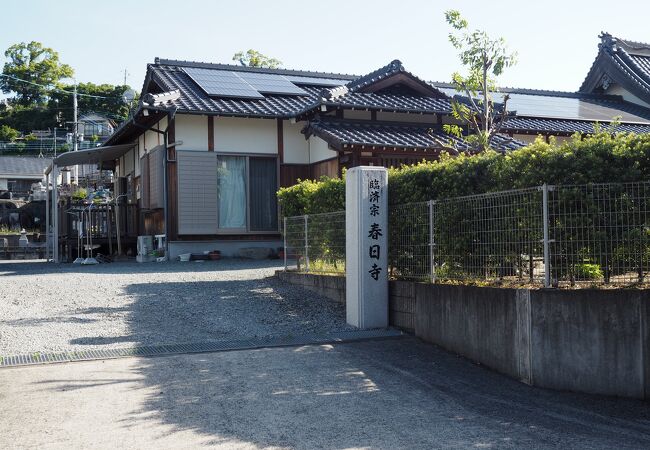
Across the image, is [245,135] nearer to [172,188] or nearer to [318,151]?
[318,151]

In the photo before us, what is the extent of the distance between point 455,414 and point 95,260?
12.7 meters

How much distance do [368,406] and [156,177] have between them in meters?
12.6

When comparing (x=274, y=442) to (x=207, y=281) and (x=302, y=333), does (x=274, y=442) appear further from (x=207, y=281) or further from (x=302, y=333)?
(x=207, y=281)

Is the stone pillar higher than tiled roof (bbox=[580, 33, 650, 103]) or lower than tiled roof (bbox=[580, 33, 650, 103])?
lower

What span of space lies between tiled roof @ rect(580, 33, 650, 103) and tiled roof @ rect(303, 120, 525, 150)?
8684 mm

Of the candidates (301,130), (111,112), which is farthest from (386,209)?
(111,112)

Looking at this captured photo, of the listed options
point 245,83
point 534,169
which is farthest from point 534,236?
point 245,83

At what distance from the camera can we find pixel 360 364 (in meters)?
5.89

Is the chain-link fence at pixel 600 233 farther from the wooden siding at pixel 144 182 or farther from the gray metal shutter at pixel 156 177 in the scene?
the wooden siding at pixel 144 182

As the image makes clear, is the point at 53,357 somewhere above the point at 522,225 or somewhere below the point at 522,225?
below

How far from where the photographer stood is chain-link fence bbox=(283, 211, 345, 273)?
9.05 meters

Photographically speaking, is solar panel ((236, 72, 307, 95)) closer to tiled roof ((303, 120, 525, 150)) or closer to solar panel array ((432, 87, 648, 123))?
tiled roof ((303, 120, 525, 150))

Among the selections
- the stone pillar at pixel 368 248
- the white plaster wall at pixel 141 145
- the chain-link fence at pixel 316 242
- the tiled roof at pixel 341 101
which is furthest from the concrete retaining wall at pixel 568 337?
the white plaster wall at pixel 141 145

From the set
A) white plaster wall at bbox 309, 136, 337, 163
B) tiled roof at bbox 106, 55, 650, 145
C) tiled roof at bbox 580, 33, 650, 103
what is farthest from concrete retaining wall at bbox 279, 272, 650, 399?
tiled roof at bbox 580, 33, 650, 103
